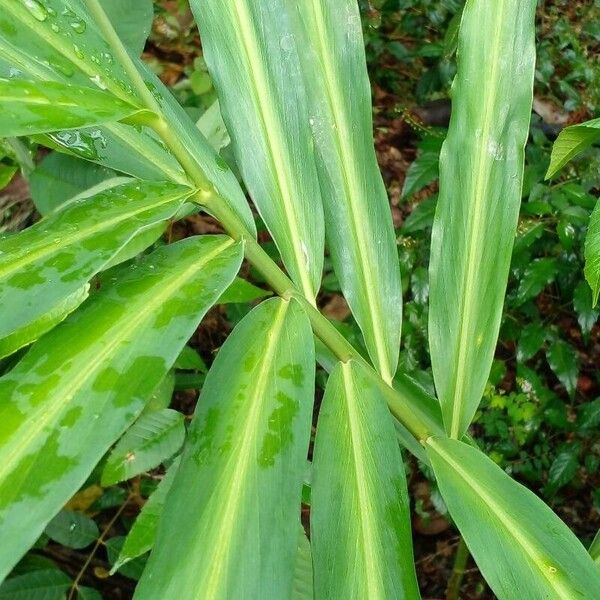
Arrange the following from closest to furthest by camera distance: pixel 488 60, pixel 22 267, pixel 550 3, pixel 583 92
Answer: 1. pixel 22 267
2. pixel 488 60
3. pixel 583 92
4. pixel 550 3

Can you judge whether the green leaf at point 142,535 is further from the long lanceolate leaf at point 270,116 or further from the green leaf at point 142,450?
the long lanceolate leaf at point 270,116

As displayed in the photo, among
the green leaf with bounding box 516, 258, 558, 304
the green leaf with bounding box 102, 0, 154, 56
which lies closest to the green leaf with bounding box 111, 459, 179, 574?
the green leaf with bounding box 102, 0, 154, 56

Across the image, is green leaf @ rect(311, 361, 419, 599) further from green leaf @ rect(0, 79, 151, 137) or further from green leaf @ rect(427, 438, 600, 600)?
green leaf @ rect(0, 79, 151, 137)

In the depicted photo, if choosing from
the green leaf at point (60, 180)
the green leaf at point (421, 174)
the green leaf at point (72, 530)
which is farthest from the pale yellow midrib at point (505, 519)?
the green leaf at point (421, 174)

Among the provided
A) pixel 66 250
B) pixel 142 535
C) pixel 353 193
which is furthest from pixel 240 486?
pixel 142 535

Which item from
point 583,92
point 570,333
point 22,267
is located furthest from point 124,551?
point 583,92

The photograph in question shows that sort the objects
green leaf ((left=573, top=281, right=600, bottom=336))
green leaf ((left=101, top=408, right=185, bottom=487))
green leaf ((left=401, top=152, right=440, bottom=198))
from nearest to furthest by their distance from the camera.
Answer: green leaf ((left=101, top=408, right=185, bottom=487)), green leaf ((left=573, top=281, right=600, bottom=336)), green leaf ((left=401, top=152, right=440, bottom=198))

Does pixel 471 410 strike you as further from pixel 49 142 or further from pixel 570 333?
pixel 570 333

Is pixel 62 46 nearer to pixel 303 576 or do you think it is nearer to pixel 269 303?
pixel 269 303
